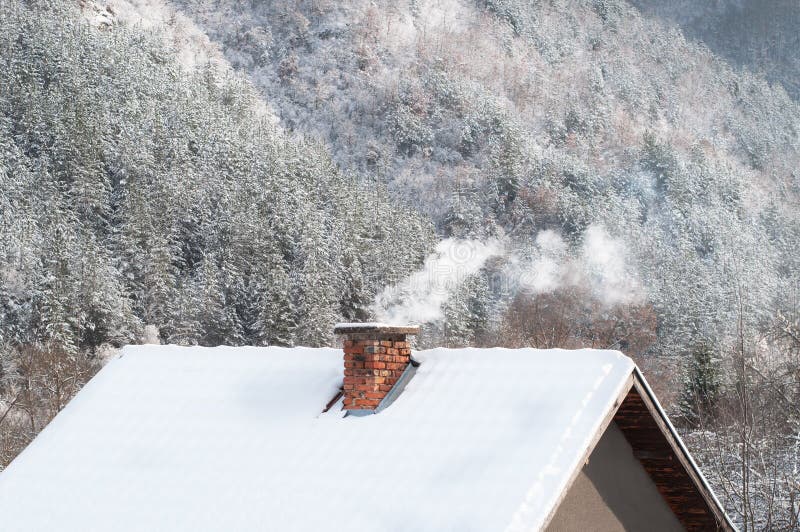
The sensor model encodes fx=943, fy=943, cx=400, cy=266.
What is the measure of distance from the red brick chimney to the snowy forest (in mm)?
13646

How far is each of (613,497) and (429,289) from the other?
6362 centimetres

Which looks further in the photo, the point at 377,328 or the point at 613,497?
the point at 613,497

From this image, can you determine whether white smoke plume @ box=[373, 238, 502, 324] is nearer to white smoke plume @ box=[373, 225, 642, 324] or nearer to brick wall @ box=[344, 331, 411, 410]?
white smoke plume @ box=[373, 225, 642, 324]

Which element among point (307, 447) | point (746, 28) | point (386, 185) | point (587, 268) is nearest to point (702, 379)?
point (307, 447)

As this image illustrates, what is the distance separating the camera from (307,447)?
8047 mm

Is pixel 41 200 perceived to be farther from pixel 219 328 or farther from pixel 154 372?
pixel 154 372

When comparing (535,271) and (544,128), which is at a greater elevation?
(544,128)

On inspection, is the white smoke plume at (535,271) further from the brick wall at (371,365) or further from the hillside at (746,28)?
the hillside at (746,28)

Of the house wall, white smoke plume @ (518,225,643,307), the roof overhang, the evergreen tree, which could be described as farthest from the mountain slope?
the house wall

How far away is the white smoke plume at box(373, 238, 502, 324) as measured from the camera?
2736 inches

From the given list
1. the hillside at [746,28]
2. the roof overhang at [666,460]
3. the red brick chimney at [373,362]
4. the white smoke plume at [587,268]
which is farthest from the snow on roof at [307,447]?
the hillside at [746,28]

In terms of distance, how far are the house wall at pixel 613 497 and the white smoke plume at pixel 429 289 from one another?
5296 cm

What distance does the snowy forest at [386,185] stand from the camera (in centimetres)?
5572

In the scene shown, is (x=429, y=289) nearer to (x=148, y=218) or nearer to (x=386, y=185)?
(x=148, y=218)
